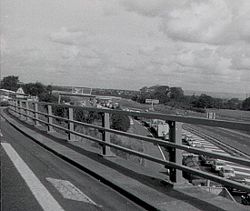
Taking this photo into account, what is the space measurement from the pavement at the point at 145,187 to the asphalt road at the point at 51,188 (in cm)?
16

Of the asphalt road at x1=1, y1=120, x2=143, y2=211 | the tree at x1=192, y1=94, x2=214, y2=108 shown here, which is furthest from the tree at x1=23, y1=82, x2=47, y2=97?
the asphalt road at x1=1, y1=120, x2=143, y2=211

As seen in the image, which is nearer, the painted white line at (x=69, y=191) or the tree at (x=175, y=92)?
the painted white line at (x=69, y=191)

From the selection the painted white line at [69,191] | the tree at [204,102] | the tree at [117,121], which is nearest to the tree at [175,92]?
the tree at [117,121]

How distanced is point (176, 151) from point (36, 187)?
243 cm

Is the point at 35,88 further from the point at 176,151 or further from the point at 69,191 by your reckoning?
the point at 176,151

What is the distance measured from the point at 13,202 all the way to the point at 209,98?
9.44 m

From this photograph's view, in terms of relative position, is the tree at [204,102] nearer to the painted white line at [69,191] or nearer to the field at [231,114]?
the field at [231,114]

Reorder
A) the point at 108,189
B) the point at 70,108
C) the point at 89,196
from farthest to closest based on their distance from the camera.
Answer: the point at 70,108
the point at 108,189
the point at 89,196

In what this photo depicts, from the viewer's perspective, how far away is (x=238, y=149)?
8484mm

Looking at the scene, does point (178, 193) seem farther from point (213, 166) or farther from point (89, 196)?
point (213, 166)

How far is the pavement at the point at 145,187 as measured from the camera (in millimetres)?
6082

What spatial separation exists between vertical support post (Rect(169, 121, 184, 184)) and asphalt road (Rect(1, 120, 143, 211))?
39.6 inches

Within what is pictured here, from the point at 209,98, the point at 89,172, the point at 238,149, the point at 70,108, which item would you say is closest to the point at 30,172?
the point at 89,172

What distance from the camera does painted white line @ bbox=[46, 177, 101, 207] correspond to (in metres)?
6.70
